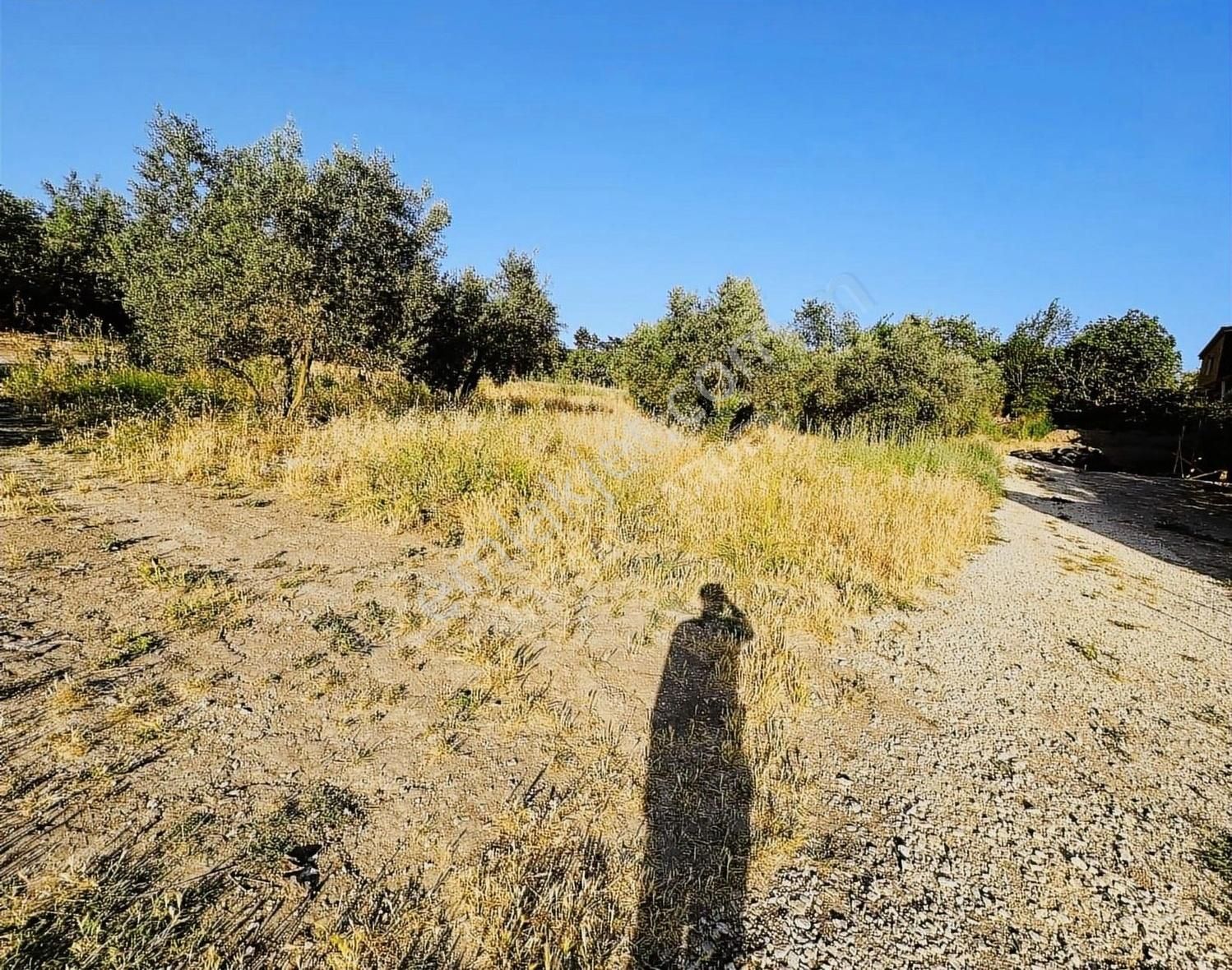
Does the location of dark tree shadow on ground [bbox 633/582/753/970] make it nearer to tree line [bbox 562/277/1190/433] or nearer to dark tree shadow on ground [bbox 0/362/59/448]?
dark tree shadow on ground [bbox 0/362/59/448]

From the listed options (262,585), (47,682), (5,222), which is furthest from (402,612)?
(5,222)

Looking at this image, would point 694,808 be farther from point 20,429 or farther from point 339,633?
point 20,429

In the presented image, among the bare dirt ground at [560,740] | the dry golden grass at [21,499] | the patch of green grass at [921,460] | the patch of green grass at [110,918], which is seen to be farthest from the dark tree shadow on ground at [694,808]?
the patch of green grass at [921,460]

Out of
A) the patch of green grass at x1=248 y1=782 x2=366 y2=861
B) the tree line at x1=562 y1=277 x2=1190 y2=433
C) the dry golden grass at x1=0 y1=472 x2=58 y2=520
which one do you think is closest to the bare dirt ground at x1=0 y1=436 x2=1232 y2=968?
the patch of green grass at x1=248 y1=782 x2=366 y2=861

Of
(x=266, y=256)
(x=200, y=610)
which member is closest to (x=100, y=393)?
(x=266, y=256)

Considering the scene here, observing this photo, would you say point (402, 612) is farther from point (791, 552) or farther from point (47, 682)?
point (791, 552)

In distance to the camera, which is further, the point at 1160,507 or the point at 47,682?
the point at 1160,507

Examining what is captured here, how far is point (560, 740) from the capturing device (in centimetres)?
294

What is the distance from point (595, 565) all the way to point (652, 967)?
3.58m

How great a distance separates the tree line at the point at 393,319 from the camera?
7688 mm

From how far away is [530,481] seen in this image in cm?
693

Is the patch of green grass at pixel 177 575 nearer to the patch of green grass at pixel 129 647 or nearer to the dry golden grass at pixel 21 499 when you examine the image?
the patch of green grass at pixel 129 647

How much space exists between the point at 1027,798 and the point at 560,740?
2.60 m

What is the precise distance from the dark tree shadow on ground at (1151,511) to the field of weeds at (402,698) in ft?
14.3
